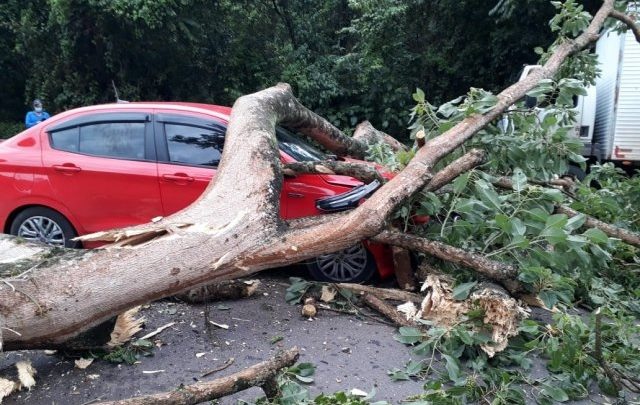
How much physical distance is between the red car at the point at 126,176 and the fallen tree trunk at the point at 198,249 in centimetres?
58

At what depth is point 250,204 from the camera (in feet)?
11.4

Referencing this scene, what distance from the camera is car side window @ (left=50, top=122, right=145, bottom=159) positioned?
4.84m

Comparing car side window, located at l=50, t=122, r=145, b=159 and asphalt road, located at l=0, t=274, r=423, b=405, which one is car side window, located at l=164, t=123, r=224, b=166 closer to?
car side window, located at l=50, t=122, r=145, b=159

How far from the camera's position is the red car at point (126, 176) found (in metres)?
4.48

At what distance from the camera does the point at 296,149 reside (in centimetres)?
498

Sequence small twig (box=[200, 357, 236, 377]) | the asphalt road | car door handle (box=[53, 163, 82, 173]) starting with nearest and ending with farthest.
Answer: the asphalt road
small twig (box=[200, 357, 236, 377])
car door handle (box=[53, 163, 82, 173])

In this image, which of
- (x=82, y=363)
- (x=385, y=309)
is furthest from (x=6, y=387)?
(x=385, y=309)

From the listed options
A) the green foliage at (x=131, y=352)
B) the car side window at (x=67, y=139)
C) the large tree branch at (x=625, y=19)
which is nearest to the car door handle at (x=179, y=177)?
the car side window at (x=67, y=139)

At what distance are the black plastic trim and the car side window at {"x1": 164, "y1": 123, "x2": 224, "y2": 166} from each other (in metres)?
1.14

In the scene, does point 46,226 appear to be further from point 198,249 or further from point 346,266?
point 346,266

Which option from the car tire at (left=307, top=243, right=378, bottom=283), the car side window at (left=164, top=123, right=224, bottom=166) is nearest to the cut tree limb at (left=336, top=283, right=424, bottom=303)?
the car tire at (left=307, top=243, right=378, bottom=283)

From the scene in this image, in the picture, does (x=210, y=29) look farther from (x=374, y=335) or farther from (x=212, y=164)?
(x=374, y=335)

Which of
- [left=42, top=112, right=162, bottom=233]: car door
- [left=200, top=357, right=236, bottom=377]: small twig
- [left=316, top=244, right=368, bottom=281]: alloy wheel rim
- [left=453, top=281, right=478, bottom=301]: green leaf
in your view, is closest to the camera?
[left=200, top=357, right=236, bottom=377]: small twig

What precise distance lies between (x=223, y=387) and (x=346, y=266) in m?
2.09
